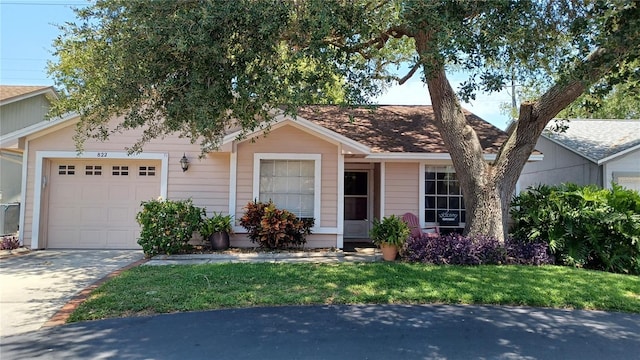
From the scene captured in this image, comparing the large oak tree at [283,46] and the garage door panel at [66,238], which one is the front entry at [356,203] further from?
the garage door panel at [66,238]

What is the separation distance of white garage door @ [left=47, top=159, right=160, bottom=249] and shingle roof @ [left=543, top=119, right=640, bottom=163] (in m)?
12.7

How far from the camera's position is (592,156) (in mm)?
13164

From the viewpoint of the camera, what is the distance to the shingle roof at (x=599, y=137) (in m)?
13.2

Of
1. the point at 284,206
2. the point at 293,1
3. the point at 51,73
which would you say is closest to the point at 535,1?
the point at 293,1

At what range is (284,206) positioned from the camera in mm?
10734

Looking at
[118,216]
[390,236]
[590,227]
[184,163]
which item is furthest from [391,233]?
[118,216]

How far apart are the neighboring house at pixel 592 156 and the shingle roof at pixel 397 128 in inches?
75.7

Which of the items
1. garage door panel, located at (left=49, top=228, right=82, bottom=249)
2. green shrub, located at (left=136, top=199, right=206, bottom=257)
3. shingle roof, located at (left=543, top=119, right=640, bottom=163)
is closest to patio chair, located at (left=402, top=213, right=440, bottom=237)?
shingle roof, located at (left=543, top=119, right=640, bottom=163)

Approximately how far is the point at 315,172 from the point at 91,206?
6072mm

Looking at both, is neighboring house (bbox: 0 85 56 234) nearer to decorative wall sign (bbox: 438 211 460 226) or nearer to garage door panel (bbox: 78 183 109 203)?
garage door panel (bbox: 78 183 109 203)

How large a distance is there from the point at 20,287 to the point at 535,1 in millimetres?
9678

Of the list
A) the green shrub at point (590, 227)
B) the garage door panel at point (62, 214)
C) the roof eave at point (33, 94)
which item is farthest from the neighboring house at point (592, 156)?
the roof eave at point (33, 94)

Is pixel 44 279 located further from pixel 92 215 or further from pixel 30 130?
pixel 30 130

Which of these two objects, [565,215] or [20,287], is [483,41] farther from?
[20,287]
